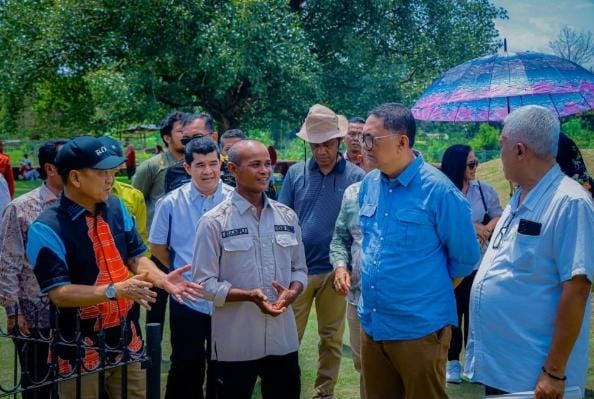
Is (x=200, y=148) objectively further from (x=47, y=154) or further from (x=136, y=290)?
(x=136, y=290)

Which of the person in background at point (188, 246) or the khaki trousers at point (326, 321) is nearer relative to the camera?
the person in background at point (188, 246)

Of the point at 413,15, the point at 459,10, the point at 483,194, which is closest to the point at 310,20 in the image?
the point at 413,15

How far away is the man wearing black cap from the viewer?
351 centimetres

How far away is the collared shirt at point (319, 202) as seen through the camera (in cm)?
573

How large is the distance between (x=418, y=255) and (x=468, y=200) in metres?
2.52

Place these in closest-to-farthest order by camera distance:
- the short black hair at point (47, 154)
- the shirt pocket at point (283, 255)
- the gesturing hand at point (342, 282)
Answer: the shirt pocket at point (283, 255) → the gesturing hand at point (342, 282) → the short black hair at point (47, 154)

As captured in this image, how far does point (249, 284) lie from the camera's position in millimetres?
4117

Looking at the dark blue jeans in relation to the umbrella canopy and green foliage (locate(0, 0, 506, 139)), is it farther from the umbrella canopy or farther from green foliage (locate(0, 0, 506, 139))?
green foliage (locate(0, 0, 506, 139))

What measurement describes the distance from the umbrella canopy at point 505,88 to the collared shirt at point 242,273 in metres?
2.52

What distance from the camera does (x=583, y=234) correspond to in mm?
2996

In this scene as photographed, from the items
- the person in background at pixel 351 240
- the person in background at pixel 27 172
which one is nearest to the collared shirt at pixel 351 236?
the person in background at pixel 351 240

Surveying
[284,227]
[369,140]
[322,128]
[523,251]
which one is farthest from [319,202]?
[523,251]

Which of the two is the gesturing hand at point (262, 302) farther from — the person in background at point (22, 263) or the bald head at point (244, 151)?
the person in background at point (22, 263)

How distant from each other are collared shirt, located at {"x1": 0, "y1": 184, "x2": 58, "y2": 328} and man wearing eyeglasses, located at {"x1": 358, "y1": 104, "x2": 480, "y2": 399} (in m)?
2.02
